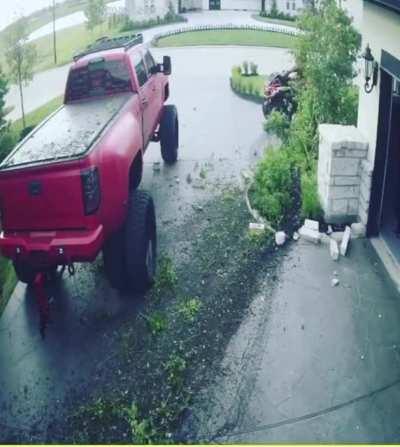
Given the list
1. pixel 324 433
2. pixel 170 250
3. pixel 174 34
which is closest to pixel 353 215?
pixel 170 250

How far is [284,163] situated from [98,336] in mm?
4872

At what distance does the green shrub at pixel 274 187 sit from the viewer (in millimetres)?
10117

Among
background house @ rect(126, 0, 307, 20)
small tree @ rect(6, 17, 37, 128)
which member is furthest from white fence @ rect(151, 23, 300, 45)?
small tree @ rect(6, 17, 37, 128)

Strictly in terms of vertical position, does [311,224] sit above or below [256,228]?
above

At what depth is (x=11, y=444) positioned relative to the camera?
242 inches

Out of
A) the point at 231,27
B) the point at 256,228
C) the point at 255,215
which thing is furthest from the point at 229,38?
the point at 256,228

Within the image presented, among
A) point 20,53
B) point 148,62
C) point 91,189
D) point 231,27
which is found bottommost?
point 91,189

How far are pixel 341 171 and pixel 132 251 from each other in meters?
3.57

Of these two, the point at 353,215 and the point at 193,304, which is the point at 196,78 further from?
the point at 193,304

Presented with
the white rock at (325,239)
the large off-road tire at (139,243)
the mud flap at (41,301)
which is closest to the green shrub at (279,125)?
the white rock at (325,239)

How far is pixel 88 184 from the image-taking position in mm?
6992

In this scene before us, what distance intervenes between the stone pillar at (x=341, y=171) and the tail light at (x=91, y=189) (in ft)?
12.8

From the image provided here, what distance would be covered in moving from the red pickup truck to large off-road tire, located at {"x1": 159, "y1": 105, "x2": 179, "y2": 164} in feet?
7.67

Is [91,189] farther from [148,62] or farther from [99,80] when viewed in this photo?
[148,62]
